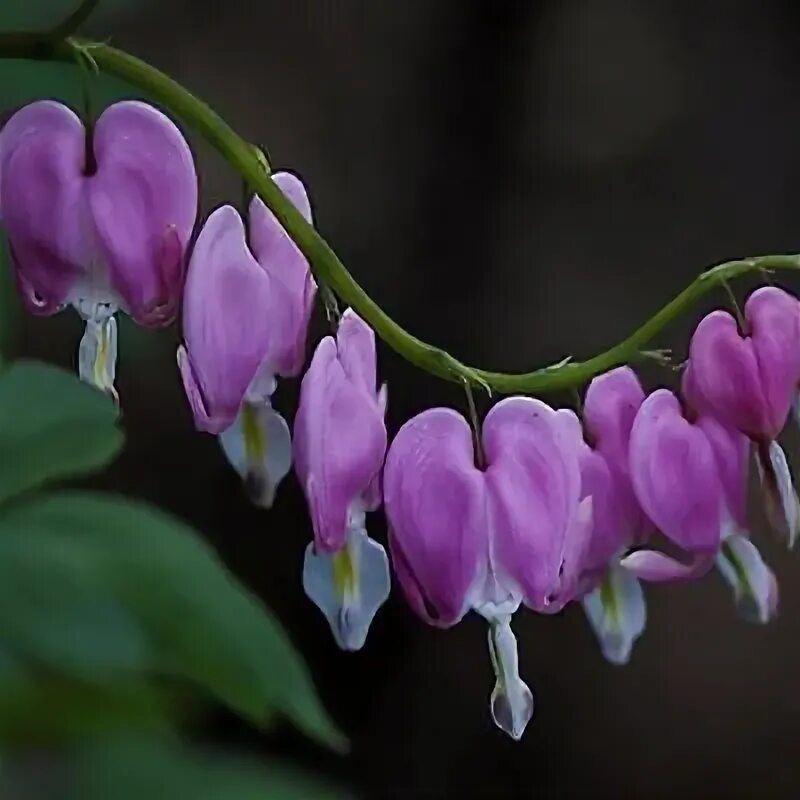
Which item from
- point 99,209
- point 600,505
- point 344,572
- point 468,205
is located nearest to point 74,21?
point 99,209

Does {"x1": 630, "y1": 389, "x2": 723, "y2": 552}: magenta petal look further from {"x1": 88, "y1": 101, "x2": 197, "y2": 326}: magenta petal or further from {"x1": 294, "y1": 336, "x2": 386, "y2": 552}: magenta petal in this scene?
{"x1": 88, "y1": 101, "x2": 197, "y2": 326}: magenta petal

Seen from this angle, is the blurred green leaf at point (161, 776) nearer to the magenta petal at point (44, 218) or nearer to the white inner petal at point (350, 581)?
the white inner petal at point (350, 581)

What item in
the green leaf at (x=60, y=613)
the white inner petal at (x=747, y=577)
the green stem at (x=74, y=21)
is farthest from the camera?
the green leaf at (x=60, y=613)

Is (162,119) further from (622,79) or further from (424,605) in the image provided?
(622,79)

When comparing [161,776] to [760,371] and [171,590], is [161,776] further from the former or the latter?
[760,371]

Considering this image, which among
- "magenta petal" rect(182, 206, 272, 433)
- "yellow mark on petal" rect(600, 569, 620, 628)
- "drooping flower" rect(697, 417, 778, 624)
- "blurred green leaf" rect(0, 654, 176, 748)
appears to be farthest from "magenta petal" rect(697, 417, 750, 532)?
"blurred green leaf" rect(0, 654, 176, 748)

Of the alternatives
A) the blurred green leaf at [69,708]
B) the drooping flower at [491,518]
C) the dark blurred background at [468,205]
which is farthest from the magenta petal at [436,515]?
the dark blurred background at [468,205]
